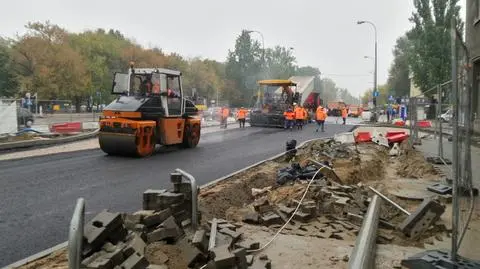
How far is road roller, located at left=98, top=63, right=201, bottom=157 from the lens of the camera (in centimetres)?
1216

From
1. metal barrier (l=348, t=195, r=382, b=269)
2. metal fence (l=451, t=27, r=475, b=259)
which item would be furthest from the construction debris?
metal fence (l=451, t=27, r=475, b=259)

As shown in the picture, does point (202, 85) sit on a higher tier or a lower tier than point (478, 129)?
higher

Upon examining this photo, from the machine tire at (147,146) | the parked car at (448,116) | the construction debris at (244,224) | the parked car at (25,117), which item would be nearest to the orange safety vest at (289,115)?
the machine tire at (147,146)

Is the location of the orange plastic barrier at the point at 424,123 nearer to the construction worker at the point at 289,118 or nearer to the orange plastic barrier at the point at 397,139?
the orange plastic barrier at the point at 397,139

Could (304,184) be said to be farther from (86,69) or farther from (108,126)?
(86,69)

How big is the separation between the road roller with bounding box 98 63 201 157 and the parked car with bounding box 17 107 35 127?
343 inches

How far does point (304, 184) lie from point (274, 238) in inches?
97.7

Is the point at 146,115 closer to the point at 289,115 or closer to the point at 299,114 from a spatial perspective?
the point at 289,115

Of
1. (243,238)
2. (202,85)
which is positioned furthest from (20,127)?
(202,85)

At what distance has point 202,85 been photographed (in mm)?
73688

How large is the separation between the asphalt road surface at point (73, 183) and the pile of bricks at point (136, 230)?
1177 mm

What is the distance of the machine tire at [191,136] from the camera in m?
15.1

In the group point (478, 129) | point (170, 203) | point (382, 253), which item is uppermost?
point (478, 129)

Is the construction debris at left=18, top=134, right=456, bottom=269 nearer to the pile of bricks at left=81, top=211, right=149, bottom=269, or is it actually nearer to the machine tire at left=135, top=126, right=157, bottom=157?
the pile of bricks at left=81, top=211, right=149, bottom=269
